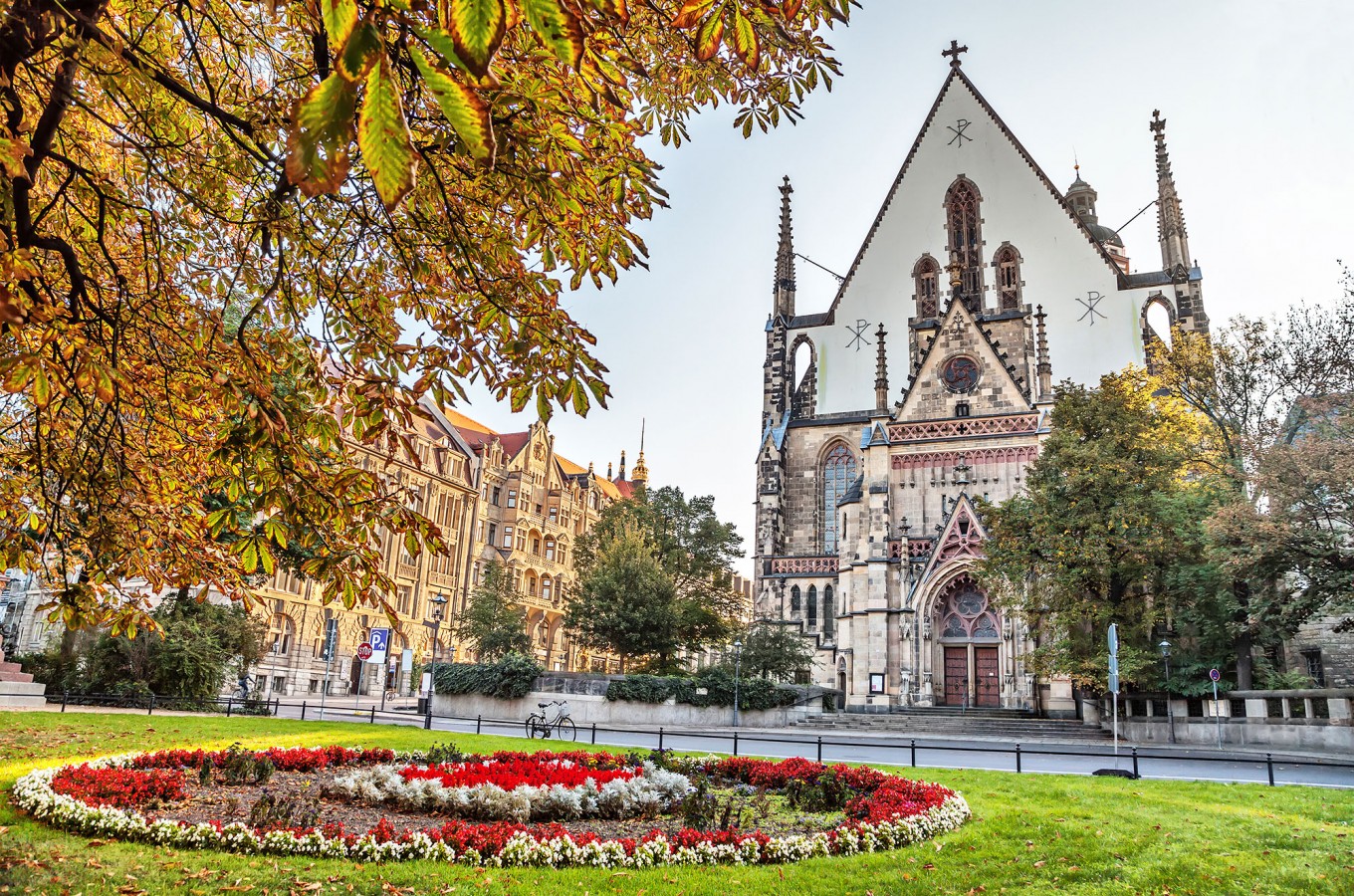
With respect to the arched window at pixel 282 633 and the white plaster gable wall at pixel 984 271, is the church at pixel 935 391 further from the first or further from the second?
the arched window at pixel 282 633

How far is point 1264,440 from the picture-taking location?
2672 centimetres

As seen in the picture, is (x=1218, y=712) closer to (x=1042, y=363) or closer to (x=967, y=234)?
(x=1042, y=363)

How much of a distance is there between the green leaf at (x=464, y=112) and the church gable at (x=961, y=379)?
39.8 m

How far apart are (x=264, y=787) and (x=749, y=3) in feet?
36.6

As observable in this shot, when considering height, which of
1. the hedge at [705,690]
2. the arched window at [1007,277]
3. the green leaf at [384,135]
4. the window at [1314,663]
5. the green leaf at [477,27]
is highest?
the arched window at [1007,277]

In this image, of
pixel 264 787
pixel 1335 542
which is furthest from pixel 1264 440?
pixel 264 787

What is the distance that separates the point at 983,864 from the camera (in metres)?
8.41

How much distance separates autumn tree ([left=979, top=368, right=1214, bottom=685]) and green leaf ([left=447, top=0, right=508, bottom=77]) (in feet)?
91.4

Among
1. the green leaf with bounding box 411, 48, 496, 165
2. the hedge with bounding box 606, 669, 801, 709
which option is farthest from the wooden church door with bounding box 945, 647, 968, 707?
the green leaf with bounding box 411, 48, 496, 165

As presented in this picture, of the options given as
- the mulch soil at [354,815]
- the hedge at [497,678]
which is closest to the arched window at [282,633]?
the hedge at [497,678]

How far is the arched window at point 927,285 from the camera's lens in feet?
149

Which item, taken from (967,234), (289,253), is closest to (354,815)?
(289,253)

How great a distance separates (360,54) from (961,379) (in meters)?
41.2

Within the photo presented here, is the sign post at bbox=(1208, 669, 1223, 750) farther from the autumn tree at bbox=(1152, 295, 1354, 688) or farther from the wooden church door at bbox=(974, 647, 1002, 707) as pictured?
the wooden church door at bbox=(974, 647, 1002, 707)
